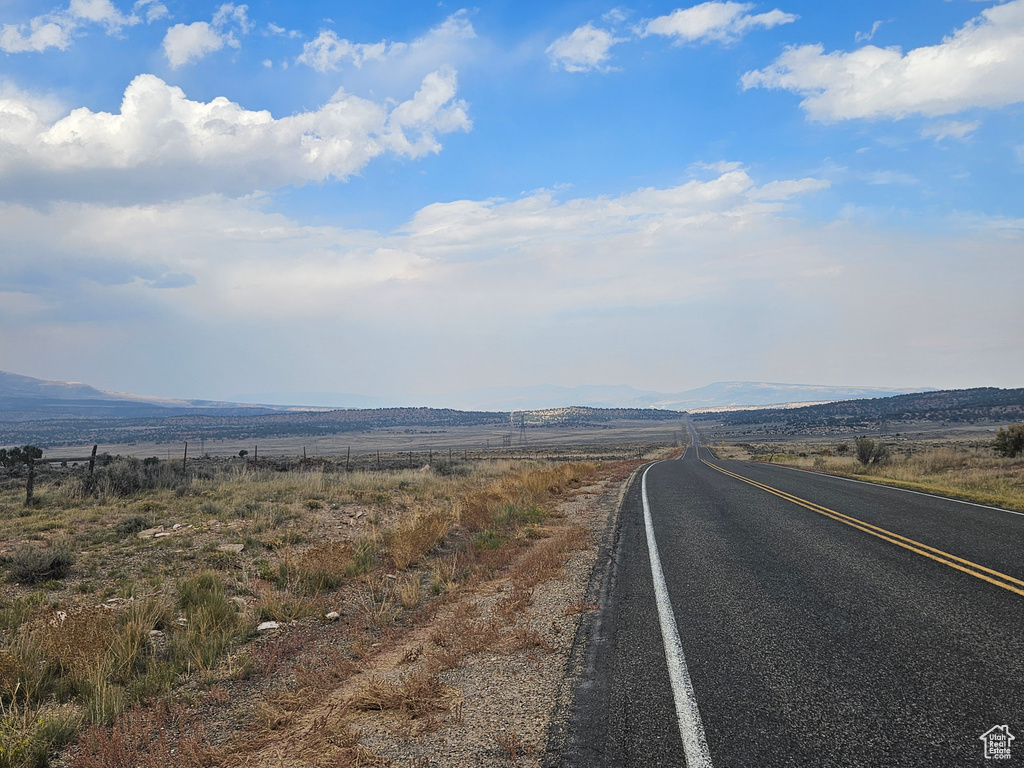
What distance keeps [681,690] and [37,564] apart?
10943 millimetres

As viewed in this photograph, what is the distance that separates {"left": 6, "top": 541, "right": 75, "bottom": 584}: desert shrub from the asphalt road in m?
9.65

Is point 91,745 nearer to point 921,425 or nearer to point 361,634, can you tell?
point 361,634

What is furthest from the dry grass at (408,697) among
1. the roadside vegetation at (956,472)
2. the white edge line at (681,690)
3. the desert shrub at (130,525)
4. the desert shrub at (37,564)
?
the roadside vegetation at (956,472)

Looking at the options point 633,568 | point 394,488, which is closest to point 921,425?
point 394,488

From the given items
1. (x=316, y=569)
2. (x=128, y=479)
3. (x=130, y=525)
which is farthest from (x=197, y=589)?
(x=128, y=479)

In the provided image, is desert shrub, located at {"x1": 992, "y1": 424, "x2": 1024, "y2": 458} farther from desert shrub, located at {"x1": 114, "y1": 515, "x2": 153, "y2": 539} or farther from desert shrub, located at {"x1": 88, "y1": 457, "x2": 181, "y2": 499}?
desert shrub, located at {"x1": 88, "y1": 457, "x2": 181, "y2": 499}

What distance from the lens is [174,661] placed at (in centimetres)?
629

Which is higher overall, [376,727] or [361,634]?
[376,727]

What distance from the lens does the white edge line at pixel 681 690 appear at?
3457 mm

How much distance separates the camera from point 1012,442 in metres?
30.2

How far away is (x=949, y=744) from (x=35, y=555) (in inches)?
510

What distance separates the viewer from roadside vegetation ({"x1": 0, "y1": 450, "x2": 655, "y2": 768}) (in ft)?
15.5

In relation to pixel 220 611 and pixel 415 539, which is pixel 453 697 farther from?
pixel 415 539

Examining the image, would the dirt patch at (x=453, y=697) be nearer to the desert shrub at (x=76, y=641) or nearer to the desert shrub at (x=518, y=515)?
the desert shrub at (x=76, y=641)
